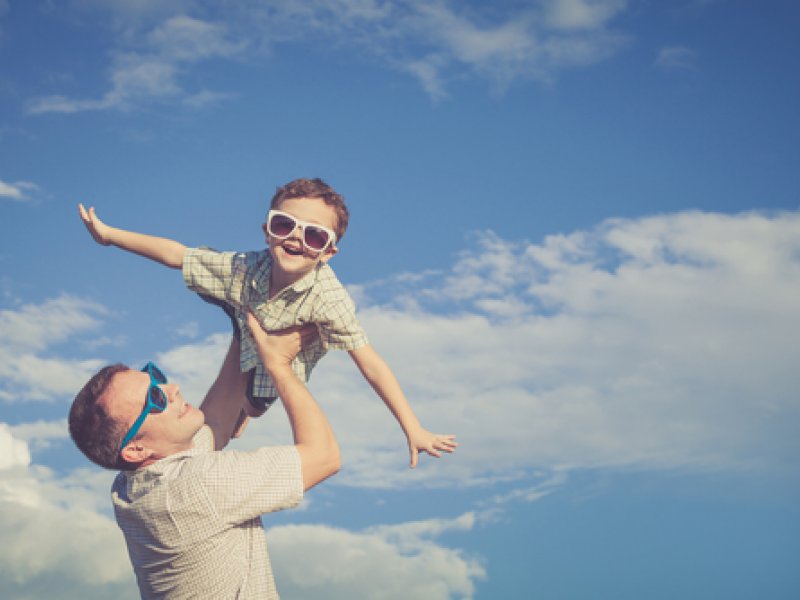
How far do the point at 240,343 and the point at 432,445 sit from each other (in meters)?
1.84

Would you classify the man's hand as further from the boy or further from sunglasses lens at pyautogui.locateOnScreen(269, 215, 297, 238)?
sunglasses lens at pyautogui.locateOnScreen(269, 215, 297, 238)

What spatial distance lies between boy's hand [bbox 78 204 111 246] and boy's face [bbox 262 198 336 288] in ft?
5.09

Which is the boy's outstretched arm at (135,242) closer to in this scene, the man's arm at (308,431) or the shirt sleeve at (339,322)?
the shirt sleeve at (339,322)

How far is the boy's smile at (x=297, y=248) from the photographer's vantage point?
6398 millimetres

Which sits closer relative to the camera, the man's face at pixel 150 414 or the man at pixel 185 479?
the man at pixel 185 479

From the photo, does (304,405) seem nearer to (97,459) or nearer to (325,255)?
(97,459)

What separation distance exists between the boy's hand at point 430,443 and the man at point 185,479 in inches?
71.0

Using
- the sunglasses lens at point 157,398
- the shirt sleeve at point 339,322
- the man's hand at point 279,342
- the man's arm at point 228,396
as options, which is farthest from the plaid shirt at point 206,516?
the shirt sleeve at point 339,322

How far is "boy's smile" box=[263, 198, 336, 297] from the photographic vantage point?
6398 mm

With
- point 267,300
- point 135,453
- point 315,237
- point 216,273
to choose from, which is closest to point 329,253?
point 315,237

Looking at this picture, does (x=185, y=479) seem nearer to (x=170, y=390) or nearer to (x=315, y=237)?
(x=170, y=390)

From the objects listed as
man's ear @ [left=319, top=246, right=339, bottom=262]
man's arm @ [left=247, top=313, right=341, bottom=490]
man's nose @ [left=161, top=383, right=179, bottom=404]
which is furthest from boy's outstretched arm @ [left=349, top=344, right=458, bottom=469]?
man's nose @ [left=161, top=383, right=179, bottom=404]

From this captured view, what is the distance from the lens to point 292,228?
21.0 feet

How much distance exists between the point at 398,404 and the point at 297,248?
5.24 ft
